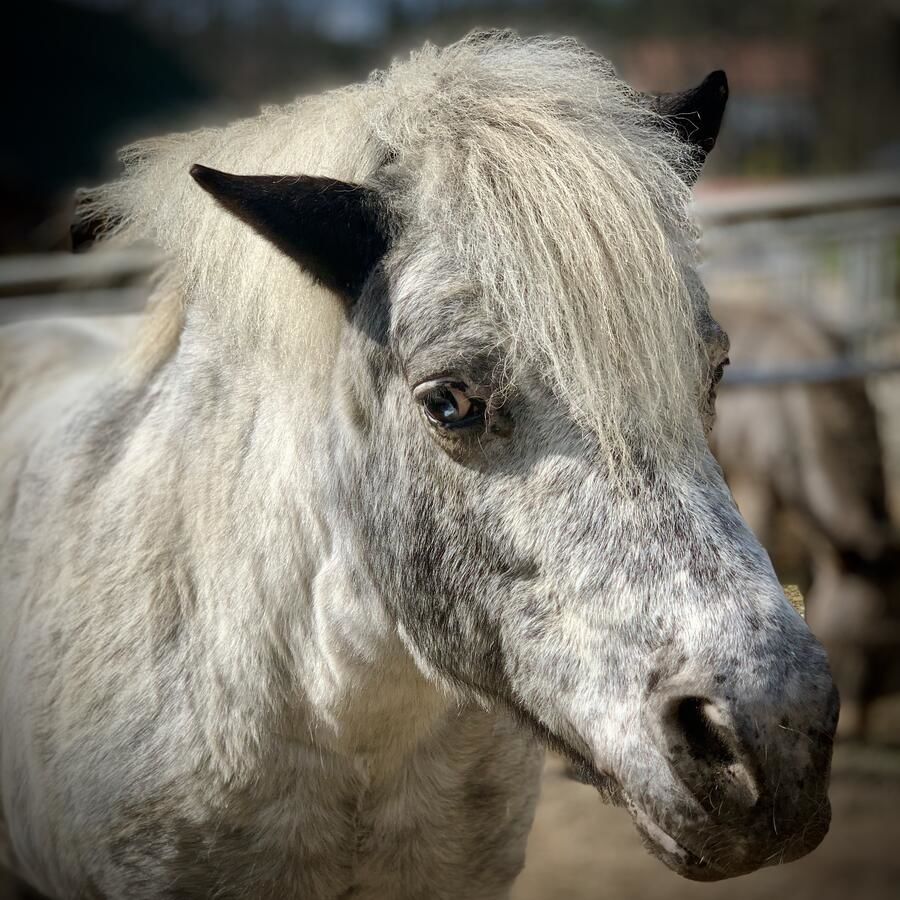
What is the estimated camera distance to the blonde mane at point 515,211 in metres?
1.50

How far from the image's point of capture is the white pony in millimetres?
1390

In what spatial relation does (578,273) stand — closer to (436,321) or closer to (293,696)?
(436,321)

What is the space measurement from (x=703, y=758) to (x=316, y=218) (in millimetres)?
1009

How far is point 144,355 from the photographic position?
7.48ft

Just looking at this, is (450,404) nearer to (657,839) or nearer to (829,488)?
(657,839)

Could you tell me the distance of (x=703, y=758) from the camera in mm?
1325

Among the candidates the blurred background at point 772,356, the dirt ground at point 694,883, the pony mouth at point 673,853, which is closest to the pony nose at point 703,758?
the pony mouth at point 673,853

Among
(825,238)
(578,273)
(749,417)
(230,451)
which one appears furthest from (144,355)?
(825,238)

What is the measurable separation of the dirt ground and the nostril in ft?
7.82

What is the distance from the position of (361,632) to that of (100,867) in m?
0.75

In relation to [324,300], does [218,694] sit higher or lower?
lower

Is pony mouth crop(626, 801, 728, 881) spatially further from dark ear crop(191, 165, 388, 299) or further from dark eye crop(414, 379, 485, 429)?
dark ear crop(191, 165, 388, 299)

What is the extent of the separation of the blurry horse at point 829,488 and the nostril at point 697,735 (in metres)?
4.05

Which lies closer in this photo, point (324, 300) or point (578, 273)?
point (578, 273)
